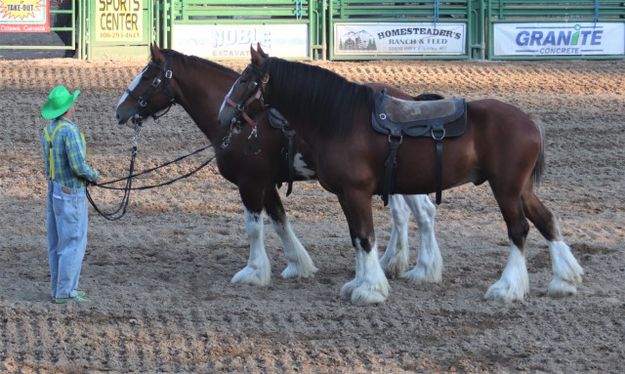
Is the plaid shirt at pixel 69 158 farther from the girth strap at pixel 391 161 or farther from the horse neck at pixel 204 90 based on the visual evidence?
the girth strap at pixel 391 161

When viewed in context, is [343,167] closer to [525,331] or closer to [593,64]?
[525,331]

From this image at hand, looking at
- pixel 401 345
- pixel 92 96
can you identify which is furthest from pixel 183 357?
pixel 92 96

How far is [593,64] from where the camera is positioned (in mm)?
20062

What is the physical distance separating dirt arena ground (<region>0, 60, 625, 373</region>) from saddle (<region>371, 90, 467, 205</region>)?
1.08 meters

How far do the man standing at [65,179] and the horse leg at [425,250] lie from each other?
2.77m

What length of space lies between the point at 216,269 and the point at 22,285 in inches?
66.2

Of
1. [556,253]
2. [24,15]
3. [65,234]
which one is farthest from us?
[24,15]

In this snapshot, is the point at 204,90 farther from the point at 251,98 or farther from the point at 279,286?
the point at 279,286

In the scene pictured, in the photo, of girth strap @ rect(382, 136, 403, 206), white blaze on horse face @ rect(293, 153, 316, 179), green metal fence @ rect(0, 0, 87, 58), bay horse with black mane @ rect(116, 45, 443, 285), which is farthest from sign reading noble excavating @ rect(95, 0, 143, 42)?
girth strap @ rect(382, 136, 403, 206)

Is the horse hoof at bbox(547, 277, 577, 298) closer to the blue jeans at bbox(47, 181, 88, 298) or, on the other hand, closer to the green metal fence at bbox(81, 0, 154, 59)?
the blue jeans at bbox(47, 181, 88, 298)

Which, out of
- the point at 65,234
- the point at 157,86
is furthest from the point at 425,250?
the point at 65,234

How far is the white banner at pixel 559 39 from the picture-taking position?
20328 millimetres

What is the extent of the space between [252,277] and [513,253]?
2170mm

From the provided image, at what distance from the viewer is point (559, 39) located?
2036 centimetres
